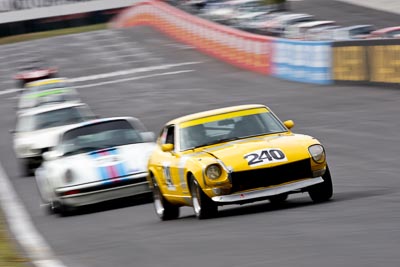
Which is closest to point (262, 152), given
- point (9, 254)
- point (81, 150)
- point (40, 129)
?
point (9, 254)

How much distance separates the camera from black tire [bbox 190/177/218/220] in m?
10.5

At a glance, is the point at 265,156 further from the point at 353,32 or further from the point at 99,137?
the point at 353,32

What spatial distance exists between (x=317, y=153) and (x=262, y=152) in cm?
Result: 55

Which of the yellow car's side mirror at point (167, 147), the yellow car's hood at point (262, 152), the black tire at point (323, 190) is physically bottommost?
the black tire at point (323, 190)

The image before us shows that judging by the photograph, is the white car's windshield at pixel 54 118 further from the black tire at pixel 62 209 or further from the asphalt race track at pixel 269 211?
the black tire at pixel 62 209

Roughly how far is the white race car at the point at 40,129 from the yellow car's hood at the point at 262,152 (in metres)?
9.99

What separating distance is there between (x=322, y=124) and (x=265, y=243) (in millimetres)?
14761

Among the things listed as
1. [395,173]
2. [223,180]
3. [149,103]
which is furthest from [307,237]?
[149,103]

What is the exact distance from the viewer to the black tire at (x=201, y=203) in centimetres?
1045

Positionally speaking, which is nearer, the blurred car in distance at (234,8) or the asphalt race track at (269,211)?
the asphalt race track at (269,211)

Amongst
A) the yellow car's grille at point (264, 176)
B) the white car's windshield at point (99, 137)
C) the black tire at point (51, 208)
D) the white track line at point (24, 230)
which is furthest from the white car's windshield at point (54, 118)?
the yellow car's grille at point (264, 176)

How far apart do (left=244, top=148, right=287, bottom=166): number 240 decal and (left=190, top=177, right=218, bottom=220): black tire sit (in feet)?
1.82

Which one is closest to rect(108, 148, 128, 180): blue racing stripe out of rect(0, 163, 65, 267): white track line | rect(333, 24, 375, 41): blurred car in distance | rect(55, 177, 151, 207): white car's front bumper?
rect(55, 177, 151, 207): white car's front bumper

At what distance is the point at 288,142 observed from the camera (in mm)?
10688
